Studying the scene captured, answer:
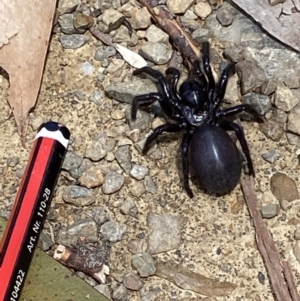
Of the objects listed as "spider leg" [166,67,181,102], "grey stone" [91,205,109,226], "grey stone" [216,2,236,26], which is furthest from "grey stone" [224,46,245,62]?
"grey stone" [91,205,109,226]

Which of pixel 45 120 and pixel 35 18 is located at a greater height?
pixel 35 18

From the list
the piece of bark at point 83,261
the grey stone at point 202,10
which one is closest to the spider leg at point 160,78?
the grey stone at point 202,10

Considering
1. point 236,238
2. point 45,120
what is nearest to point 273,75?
point 236,238

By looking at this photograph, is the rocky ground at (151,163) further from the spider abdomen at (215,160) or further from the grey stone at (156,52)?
the spider abdomen at (215,160)

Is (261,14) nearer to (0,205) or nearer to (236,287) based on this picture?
(236,287)

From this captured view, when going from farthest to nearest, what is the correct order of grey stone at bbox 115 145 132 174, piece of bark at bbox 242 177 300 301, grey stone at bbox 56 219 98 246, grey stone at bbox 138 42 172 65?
1. grey stone at bbox 138 42 172 65
2. grey stone at bbox 115 145 132 174
3. grey stone at bbox 56 219 98 246
4. piece of bark at bbox 242 177 300 301

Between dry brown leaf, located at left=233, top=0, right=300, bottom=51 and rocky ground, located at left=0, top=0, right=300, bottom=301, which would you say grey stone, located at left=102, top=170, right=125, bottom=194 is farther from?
dry brown leaf, located at left=233, top=0, right=300, bottom=51

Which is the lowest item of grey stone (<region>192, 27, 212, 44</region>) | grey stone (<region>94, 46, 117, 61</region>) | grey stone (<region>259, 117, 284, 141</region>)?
grey stone (<region>259, 117, 284, 141</region>)

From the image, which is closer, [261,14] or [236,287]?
[236,287]
